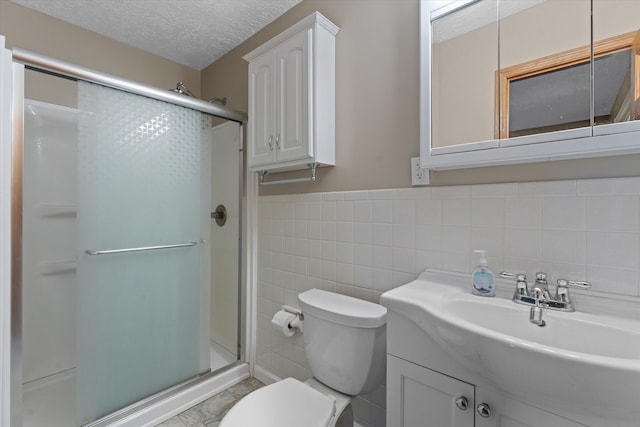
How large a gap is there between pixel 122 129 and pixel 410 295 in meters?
1.54

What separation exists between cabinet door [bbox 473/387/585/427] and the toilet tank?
0.40 meters

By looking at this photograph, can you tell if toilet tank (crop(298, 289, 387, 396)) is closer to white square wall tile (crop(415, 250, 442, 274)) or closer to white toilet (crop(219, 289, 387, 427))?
white toilet (crop(219, 289, 387, 427))

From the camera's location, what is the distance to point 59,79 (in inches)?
52.9

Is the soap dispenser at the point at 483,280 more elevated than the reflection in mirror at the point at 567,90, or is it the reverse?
the reflection in mirror at the point at 567,90

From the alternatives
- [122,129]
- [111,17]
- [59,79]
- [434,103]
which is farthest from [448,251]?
[111,17]

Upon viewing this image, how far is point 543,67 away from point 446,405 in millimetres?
1070

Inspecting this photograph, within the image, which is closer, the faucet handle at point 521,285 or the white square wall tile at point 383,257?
the faucet handle at point 521,285

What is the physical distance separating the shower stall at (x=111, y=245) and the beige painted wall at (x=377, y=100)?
0.76 metres

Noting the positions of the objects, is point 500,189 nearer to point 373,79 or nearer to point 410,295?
point 410,295

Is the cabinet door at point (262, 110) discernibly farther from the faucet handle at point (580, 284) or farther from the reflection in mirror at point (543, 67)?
the faucet handle at point (580, 284)

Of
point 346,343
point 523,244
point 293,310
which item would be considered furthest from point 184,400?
point 523,244

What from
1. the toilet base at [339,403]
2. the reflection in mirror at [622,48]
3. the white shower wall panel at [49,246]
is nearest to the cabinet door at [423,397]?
the toilet base at [339,403]

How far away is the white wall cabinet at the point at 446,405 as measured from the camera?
702 millimetres

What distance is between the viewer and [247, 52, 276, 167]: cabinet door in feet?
5.20
